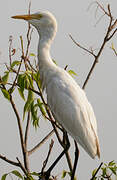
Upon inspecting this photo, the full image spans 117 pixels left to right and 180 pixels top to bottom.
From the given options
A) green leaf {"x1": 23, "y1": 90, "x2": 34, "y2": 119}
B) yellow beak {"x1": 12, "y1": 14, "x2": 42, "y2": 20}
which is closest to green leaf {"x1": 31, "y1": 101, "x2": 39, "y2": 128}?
green leaf {"x1": 23, "y1": 90, "x2": 34, "y2": 119}

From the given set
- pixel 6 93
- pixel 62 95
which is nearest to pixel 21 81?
pixel 6 93

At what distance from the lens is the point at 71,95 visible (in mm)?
1820

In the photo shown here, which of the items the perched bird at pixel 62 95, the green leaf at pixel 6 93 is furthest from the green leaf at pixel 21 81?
the perched bird at pixel 62 95

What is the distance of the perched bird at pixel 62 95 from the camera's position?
1770 millimetres

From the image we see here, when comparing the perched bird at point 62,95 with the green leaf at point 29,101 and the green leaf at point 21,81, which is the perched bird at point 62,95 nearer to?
the green leaf at point 29,101

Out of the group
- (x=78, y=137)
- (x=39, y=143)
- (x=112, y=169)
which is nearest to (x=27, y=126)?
(x=39, y=143)

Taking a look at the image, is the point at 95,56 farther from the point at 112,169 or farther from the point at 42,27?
the point at 112,169

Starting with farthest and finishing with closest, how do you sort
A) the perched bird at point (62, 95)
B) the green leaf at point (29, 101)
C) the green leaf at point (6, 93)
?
the perched bird at point (62, 95), the green leaf at point (29, 101), the green leaf at point (6, 93)

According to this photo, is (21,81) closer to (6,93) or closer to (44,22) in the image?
(6,93)

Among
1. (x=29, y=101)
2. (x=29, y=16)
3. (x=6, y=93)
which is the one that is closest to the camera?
(x=6, y=93)

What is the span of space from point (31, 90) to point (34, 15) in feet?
1.56

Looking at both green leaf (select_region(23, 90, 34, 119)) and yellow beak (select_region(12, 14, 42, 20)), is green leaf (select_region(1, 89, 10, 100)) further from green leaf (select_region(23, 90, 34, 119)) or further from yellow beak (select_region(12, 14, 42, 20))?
yellow beak (select_region(12, 14, 42, 20))

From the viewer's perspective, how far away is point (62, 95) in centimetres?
185

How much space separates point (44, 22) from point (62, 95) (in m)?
0.41
